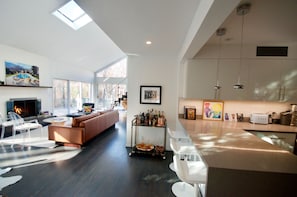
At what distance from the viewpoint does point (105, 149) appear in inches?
153

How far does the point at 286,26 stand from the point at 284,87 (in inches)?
45.8

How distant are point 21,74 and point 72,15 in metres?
2.82

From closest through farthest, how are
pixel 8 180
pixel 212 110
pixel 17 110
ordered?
pixel 8 180, pixel 212 110, pixel 17 110

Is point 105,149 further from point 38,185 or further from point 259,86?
point 259,86

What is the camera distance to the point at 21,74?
5.39 m

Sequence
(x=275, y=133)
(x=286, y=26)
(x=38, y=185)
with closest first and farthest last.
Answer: (x=286, y=26)
(x=38, y=185)
(x=275, y=133)

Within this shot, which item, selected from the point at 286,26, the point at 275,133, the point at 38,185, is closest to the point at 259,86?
the point at 275,133

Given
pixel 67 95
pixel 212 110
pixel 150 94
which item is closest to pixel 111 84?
pixel 67 95

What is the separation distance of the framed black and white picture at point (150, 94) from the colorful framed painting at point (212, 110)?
115cm

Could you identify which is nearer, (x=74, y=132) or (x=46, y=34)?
(x=74, y=132)

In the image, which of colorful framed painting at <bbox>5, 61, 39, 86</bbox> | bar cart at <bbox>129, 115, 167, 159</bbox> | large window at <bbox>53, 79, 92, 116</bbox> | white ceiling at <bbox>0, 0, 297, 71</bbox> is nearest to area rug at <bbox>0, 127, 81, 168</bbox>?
bar cart at <bbox>129, 115, 167, 159</bbox>

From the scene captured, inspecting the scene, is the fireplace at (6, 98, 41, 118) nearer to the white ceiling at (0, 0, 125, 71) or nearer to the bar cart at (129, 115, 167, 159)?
the white ceiling at (0, 0, 125, 71)

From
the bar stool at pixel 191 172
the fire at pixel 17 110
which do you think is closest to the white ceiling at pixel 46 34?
the fire at pixel 17 110

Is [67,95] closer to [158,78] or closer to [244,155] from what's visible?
[158,78]
